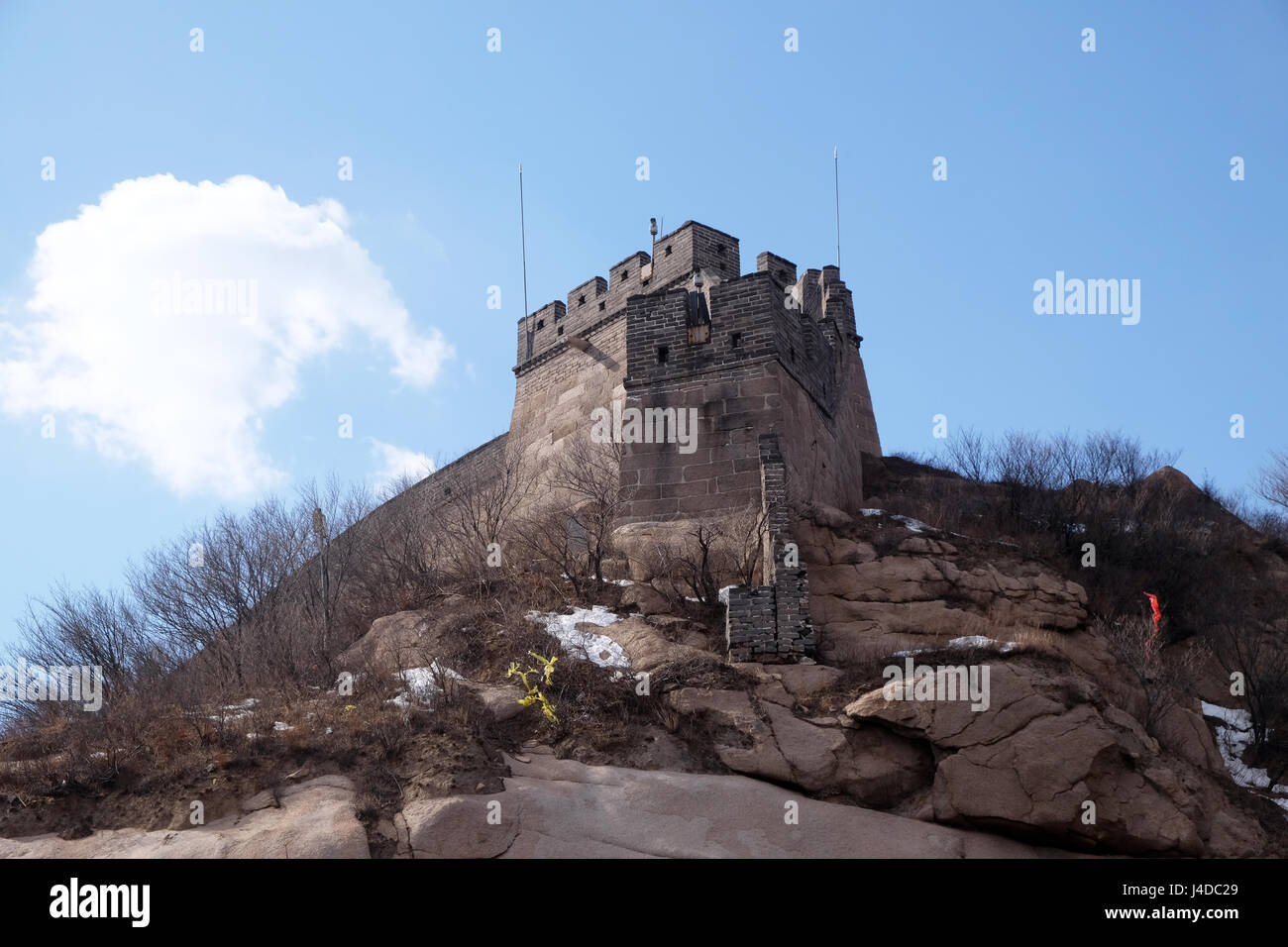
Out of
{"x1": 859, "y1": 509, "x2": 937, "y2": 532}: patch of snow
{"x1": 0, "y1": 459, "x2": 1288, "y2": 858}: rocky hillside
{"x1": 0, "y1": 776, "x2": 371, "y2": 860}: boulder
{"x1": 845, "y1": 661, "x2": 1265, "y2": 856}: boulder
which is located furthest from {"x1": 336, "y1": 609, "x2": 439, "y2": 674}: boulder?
{"x1": 859, "y1": 509, "x2": 937, "y2": 532}: patch of snow

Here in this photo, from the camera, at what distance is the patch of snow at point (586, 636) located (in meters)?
18.8

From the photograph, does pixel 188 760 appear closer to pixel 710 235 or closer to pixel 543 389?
pixel 543 389

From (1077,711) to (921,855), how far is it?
3004 millimetres

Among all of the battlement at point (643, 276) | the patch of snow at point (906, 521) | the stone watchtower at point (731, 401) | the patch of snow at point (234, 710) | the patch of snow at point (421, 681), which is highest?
the battlement at point (643, 276)

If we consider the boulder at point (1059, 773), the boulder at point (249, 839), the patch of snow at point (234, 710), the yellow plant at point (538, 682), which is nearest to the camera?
the boulder at point (249, 839)

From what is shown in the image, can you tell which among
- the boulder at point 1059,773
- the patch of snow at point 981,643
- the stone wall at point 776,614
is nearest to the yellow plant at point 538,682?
the stone wall at point 776,614

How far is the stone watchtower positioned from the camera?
2006cm

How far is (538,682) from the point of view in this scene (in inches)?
714

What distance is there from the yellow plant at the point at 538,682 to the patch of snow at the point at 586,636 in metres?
0.64

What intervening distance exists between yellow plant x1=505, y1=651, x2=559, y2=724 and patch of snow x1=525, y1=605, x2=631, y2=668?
2.09 feet

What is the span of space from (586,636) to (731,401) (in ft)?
20.6

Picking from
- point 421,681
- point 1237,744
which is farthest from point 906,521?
point 421,681

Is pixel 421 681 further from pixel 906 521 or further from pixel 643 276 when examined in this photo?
pixel 643 276

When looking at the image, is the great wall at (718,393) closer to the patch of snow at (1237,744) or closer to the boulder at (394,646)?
the boulder at (394,646)
